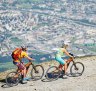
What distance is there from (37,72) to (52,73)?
1.20 meters

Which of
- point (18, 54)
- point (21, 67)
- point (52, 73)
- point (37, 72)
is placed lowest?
Result: point (52, 73)

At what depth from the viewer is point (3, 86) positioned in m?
24.0

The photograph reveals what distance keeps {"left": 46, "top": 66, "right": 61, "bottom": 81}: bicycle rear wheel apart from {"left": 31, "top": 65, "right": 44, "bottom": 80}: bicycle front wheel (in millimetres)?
613

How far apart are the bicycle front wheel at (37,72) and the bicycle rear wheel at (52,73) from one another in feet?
2.01

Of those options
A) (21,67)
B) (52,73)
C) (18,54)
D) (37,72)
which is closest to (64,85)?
(52,73)

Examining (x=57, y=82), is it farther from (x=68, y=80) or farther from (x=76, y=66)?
(x=76, y=66)

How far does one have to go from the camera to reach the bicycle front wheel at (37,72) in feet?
81.6

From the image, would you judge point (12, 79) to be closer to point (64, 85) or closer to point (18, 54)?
point (18, 54)

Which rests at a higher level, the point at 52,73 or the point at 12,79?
the point at 52,73

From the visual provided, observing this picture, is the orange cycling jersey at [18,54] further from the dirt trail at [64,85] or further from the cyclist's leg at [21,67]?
the dirt trail at [64,85]

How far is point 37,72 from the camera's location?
24828mm

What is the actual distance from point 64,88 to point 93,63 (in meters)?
10.1

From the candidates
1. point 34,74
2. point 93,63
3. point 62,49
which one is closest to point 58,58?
point 62,49

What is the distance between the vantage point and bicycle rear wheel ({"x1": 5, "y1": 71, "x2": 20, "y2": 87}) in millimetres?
23562
